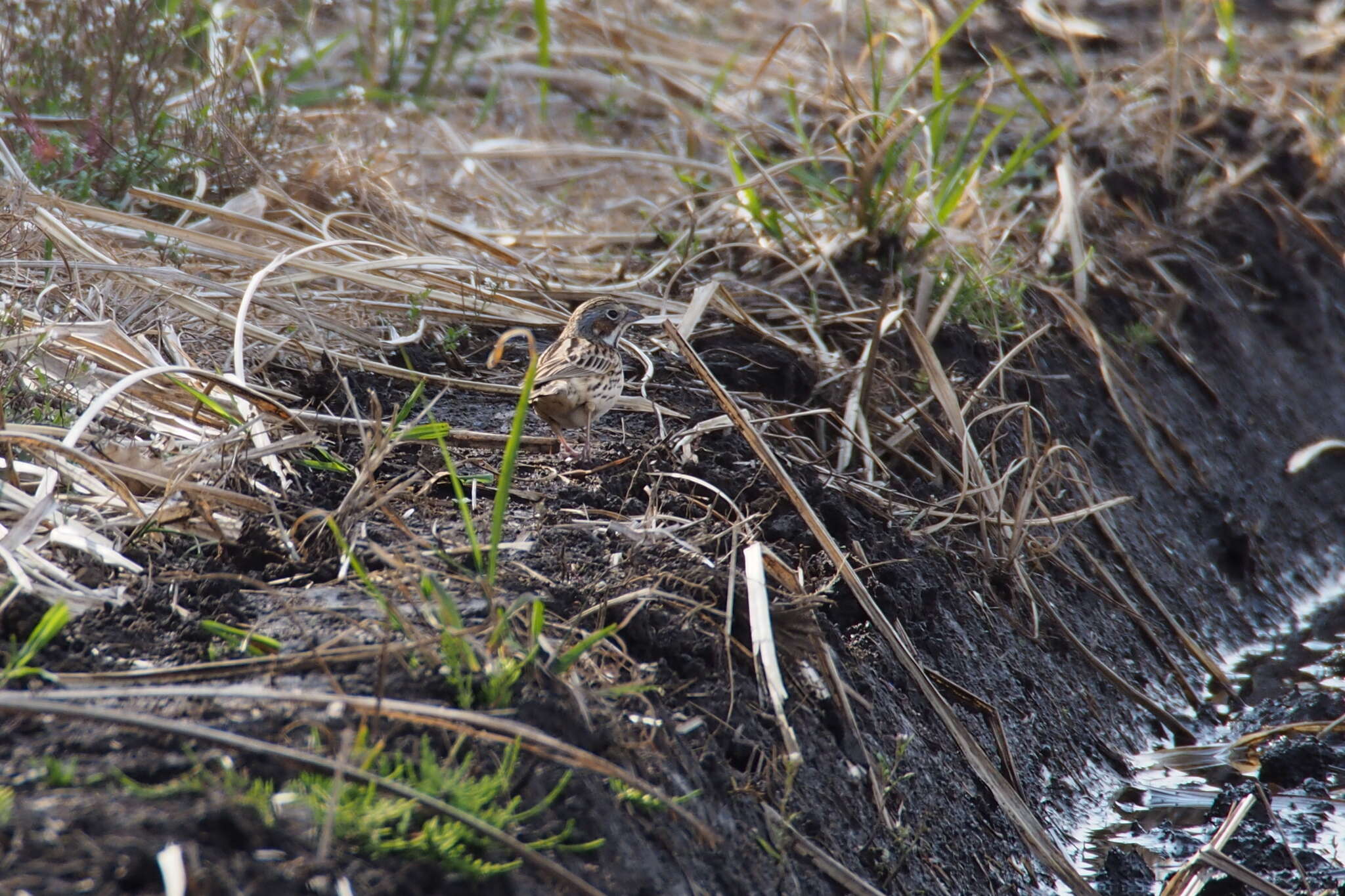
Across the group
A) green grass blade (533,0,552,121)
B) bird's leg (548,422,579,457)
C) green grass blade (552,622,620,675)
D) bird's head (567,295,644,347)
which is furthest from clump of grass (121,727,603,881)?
green grass blade (533,0,552,121)

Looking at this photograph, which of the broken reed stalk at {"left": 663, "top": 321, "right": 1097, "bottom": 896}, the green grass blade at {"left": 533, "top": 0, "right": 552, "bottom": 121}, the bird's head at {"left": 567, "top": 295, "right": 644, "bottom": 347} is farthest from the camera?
the green grass blade at {"left": 533, "top": 0, "right": 552, "bottom": 121}

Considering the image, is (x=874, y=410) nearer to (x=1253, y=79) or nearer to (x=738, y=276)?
(x=738, y=276)

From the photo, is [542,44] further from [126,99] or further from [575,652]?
[575,652]

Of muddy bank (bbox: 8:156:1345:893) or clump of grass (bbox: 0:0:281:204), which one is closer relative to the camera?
muddy bank (bbox: 8:156:1345:893)

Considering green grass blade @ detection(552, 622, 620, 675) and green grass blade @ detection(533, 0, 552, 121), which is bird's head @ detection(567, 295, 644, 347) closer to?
green grass blade @ detection(552, 622, 620, 675)

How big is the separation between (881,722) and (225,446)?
2.00 meters

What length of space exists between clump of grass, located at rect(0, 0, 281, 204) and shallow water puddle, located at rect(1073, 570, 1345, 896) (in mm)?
4256

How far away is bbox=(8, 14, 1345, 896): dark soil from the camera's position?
6.97 ft

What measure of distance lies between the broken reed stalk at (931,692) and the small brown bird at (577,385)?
0.54 meters

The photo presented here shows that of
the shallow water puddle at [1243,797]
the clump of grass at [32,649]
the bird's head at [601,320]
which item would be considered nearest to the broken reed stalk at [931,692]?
the shallow water puddle at [1243,797]

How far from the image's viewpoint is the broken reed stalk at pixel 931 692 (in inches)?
127

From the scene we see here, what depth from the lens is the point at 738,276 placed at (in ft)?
17.4

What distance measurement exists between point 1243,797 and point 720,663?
1.93 metres

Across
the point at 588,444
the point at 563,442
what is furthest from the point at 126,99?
the point at 588,444
